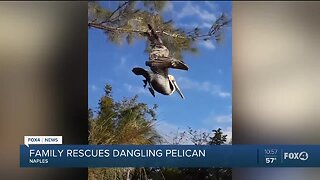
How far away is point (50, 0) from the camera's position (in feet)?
10.3

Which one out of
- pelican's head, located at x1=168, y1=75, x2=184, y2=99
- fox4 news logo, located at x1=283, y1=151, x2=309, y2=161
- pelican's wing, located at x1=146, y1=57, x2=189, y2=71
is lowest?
fox4 news logo, located at x1=283, y1=151, x2=309, y2=161

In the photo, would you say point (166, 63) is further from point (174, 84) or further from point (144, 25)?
point (144, 25)

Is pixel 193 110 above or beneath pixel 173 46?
beneath

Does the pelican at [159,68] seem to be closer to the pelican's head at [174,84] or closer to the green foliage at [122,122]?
the pelican's head at [174,84]

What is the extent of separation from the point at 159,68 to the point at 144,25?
0.34m

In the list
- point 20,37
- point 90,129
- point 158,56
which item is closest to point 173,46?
point 158,56

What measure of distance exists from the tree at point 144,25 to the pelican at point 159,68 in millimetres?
40

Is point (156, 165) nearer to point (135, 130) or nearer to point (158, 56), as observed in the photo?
point (135, 130)

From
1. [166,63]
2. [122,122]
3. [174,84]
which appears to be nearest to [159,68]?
[166,63]

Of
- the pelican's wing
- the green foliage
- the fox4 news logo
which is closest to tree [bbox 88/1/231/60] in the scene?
the pelican's wing

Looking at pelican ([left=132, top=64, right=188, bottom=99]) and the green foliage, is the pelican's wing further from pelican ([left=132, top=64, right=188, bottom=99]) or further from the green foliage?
the green foliage

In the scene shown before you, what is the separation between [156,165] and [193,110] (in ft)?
1.58

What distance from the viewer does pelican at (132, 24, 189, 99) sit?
10.4ft

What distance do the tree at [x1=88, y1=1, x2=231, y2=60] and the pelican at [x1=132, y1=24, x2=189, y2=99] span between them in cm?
4
